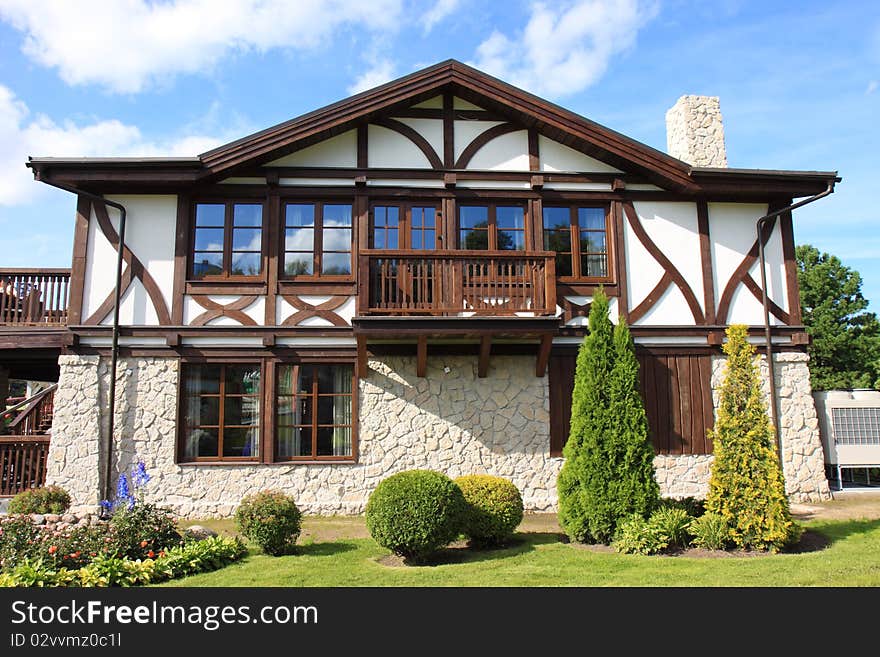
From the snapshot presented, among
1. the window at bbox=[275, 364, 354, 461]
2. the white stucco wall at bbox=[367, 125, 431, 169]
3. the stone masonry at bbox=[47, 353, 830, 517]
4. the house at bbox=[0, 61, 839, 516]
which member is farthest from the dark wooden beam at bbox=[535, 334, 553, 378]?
the white stucco wall at bbox=[367, 125, 431, 169]

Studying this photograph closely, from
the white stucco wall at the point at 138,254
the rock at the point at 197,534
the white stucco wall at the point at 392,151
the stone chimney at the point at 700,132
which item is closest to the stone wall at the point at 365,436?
the white stucco wall at the point at 138,254

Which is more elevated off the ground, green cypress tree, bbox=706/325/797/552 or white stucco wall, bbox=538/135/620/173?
white stucco wall, bbox=538/135/620/173

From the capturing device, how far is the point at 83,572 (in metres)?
7.59

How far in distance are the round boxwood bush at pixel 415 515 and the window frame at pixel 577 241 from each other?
581 cm

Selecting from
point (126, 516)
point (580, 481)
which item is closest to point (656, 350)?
point (580, 481)

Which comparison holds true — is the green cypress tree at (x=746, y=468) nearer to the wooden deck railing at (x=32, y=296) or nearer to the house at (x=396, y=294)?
the house at (x=396, y=294)

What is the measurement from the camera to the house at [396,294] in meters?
12.2

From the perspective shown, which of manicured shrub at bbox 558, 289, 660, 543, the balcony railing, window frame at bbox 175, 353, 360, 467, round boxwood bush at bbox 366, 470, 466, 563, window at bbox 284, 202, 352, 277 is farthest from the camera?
window at bbox 284, 202, 352, 277

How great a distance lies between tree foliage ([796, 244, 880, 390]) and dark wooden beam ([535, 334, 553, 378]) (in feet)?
42.2

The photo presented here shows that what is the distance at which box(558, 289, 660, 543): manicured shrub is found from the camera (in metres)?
9.45

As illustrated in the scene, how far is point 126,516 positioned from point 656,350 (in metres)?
9.06

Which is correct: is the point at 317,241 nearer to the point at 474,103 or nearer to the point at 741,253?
the point at 474,103

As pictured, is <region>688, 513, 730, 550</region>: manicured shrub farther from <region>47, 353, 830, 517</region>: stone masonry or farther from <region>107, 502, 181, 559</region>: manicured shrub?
<region>107, 502, 181, 559</region>: manicured shrub

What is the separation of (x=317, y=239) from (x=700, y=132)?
7.98m
